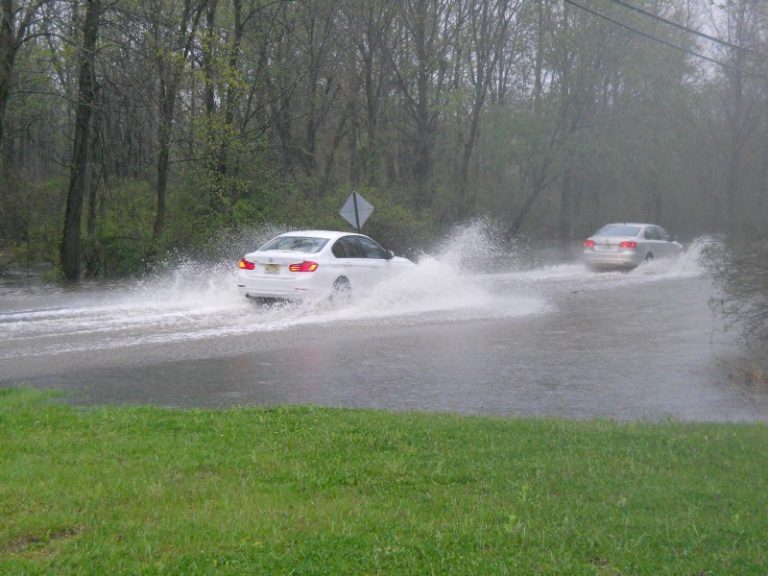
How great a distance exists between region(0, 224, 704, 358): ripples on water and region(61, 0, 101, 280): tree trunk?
87.2 inches

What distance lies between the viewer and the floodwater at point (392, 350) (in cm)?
995

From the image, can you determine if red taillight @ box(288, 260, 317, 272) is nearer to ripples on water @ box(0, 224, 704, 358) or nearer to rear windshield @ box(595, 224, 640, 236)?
ripples on water @ box(0, 224, 704, 358)

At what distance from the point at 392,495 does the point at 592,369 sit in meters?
6.65

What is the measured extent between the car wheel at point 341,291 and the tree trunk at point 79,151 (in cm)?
810

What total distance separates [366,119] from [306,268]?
2271 cm

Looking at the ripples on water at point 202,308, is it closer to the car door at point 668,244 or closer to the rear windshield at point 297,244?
the rear windshield at point 297,244

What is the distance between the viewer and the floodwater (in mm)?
9953

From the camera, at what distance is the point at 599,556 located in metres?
4.84

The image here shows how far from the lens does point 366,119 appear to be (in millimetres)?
38812

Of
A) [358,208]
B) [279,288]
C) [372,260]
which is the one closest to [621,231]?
[358,208]

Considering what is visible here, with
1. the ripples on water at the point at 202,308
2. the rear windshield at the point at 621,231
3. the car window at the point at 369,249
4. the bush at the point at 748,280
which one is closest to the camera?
the bush at the point at 748,280

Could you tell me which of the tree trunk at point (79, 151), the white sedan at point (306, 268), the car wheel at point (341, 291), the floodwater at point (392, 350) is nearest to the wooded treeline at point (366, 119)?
the tree trunk at point (79, 151)

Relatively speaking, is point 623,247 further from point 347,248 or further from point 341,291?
point 341,291

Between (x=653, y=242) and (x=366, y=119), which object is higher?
(x=366, y=119)
